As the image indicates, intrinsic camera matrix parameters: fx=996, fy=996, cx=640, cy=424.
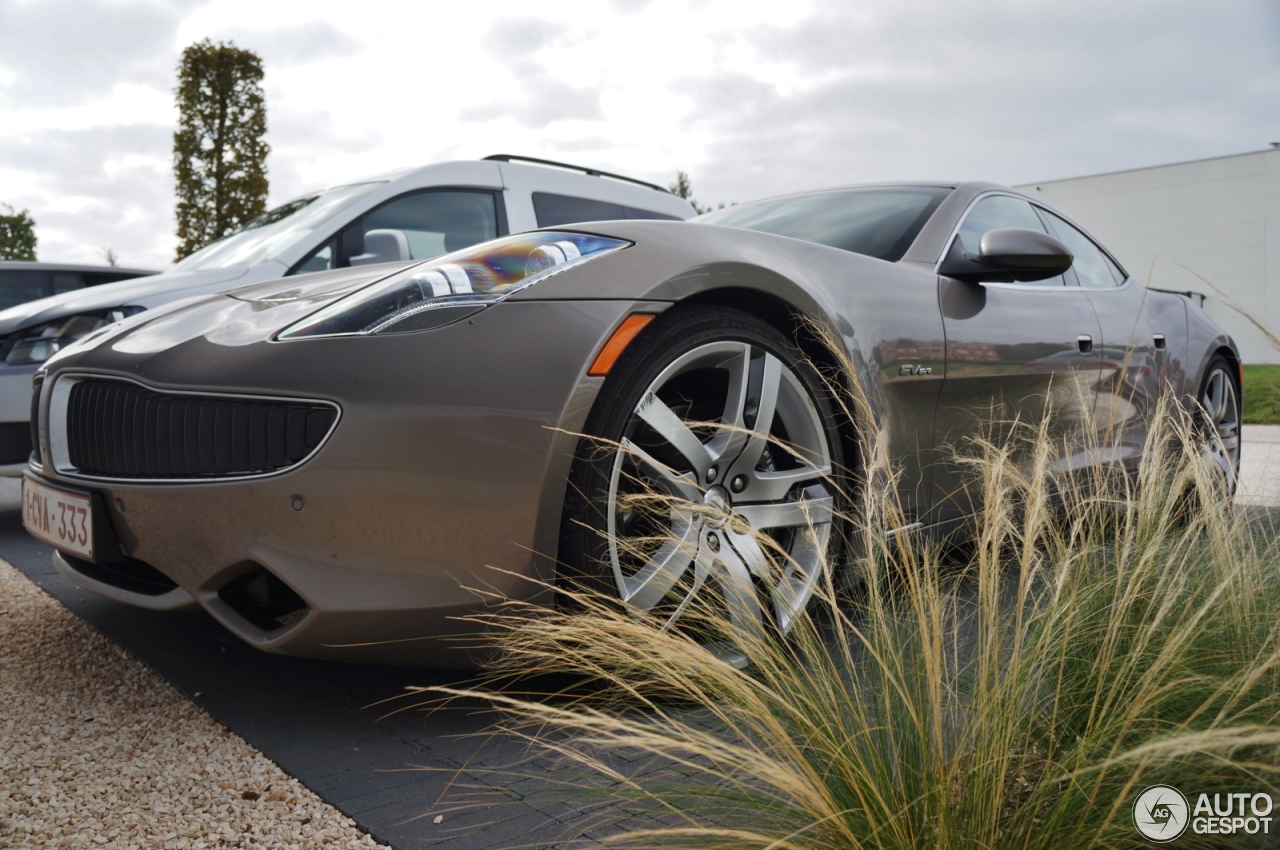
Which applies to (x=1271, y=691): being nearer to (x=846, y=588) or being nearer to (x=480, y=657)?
(x=846, y=588)

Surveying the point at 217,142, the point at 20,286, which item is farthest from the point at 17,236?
the point at 20,286

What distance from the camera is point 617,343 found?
2.05 meters

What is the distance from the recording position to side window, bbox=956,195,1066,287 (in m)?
3.42

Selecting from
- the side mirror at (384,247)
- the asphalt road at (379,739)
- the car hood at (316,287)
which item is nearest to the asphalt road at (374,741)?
the asphalt road at (379,739)

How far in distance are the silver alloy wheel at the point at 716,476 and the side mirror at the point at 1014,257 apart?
37.4 inches

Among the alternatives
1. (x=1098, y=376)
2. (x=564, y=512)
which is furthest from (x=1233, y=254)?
(x=564, y=512)

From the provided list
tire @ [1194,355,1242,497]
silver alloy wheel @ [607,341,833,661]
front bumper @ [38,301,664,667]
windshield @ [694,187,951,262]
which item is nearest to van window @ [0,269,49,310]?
windshield @ [694,187,951,262]

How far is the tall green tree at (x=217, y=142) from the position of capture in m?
23.6

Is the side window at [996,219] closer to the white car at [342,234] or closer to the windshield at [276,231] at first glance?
the white car at [342,234]

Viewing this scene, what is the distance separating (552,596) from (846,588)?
747 millimetres

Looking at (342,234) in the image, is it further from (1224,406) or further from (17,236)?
(17,236)

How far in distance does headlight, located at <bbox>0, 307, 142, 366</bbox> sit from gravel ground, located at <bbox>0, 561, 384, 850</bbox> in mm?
2440

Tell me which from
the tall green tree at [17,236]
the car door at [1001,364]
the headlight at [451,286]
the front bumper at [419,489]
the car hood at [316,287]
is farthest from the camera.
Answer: the tall green tree at [17,236]

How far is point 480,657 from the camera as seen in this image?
1.99 metres
